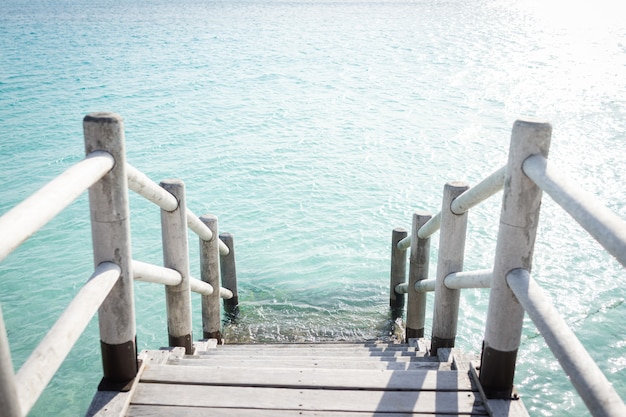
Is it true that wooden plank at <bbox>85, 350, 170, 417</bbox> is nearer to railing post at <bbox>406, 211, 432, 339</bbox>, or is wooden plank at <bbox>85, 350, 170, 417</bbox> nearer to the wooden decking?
the wooden decking

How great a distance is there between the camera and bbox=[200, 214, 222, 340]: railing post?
5.55m

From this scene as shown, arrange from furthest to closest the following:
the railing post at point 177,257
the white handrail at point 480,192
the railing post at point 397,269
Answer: the railing post at point 397,269 → the railing post at point 177,257 → the white handrail at point 480,192

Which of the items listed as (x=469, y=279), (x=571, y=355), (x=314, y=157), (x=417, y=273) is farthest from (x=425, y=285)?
(x=314, y=157)

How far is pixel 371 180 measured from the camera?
13.9 meters

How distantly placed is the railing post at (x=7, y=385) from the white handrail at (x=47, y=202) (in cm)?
24

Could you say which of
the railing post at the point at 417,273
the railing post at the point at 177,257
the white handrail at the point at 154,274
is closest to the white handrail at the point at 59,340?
the white handrail at the point at 154,274

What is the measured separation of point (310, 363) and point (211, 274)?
220 centimetres

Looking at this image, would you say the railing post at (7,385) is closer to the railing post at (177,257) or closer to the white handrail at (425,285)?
the railing post at (177,257)

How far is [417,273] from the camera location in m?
5.46

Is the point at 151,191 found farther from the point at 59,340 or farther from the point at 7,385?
the point at 7,385

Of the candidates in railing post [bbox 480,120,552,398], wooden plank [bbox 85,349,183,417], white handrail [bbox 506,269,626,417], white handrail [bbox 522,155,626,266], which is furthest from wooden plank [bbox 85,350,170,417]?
white handrail [bbox 522,155,626,266]

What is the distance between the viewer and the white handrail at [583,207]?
1.73 m

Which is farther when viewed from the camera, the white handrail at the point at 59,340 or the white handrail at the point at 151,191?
the white handrail at the point at 151,191

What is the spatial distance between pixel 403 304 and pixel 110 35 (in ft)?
130
